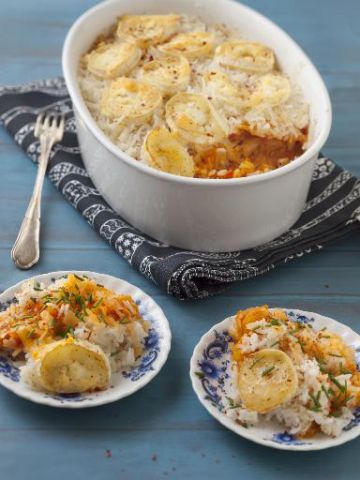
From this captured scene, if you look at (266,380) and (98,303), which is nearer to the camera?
(266,380)

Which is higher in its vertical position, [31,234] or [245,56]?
[245,56]

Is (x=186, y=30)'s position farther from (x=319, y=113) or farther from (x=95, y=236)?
(x=95, y=236)

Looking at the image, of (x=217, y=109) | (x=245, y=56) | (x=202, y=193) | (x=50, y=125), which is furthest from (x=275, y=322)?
(x=50, y=125)

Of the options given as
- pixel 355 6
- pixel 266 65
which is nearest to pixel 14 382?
pixel 266 65

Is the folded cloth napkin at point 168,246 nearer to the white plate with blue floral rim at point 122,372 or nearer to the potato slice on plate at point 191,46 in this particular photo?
the white plate with blue floral rim at point 122,372

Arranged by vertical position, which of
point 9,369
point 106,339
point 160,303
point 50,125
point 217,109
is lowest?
point 50,125

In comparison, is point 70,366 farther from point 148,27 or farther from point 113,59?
point 148,27

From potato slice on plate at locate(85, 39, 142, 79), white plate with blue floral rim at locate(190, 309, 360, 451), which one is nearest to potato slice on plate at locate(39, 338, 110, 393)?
white plate with blue floral rim at locate(190, 309, 360, 451)
